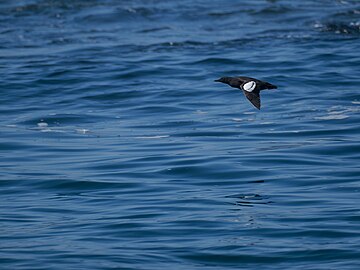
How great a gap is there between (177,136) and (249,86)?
3230mm

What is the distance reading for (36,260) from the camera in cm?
886

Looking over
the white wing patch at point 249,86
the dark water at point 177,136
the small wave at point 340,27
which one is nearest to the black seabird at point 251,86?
the white wing patch at point 249,86

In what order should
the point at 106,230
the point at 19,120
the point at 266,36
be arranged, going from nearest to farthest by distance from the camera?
1. the point at 106,230
2. the point at 19,120
3. the point at 266,36

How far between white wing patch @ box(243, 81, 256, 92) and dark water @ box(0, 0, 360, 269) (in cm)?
110

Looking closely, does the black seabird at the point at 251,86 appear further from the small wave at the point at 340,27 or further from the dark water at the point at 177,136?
the small wave at the point at 340,27

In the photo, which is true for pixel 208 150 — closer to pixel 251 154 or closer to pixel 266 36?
pixel 251 154

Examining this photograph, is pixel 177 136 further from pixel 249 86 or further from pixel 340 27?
pixel 340 27

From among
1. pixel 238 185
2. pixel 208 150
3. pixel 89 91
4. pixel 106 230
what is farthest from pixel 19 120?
pixel 106 230

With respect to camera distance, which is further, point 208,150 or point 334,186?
point 208,150

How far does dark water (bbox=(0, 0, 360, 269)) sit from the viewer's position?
9.32 metres

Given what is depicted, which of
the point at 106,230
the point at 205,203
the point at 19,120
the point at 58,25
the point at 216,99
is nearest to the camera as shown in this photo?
the point at 106,230

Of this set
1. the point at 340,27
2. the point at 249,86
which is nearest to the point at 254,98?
the point at 249,86

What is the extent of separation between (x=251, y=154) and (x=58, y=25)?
1057 cm

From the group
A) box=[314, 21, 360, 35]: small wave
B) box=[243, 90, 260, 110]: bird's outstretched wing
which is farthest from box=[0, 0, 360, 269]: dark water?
box=[243, 90, 260, 110]: bird's outstretched wing
